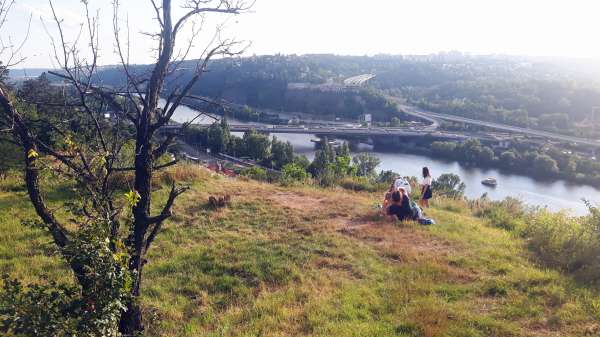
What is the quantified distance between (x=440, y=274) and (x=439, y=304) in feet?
2.64

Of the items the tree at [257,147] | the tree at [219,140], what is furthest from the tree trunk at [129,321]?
the tree at [257,147]

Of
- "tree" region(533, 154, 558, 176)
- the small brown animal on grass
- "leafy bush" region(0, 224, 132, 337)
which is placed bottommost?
"tree" region(533, 154, 558, 176)

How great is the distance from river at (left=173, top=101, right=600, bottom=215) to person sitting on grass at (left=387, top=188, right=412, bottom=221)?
16.9 m

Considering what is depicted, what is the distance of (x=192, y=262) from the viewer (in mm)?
5176

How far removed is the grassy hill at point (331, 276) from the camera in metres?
3.90

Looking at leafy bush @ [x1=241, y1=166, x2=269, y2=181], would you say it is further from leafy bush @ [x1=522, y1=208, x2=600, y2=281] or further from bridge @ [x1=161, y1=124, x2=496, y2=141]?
bridge @ [x1=161, y1=124, x2=496, y2=141]

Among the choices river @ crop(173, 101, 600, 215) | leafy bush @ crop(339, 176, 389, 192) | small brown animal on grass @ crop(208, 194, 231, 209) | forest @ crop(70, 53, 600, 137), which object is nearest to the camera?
small brown animal on grass @ crop(208, 194, 231, 209)

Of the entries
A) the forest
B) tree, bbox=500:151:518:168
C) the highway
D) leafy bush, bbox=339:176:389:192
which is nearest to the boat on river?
tree, bbox=500:151:518:168

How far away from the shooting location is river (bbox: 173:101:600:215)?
25.0 m

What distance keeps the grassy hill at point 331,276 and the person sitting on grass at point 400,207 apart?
1.11ft

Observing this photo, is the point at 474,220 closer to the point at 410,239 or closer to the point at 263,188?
the point at 410,239

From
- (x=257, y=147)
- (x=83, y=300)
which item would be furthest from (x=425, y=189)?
(x=257, y=147)

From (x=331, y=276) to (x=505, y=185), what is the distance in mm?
28045

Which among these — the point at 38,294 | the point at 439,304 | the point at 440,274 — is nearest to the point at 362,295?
the point at 439,304
